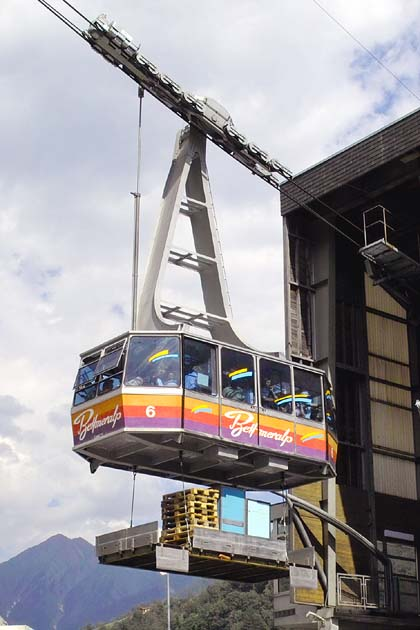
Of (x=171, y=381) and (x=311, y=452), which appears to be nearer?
(x=171, y=381)

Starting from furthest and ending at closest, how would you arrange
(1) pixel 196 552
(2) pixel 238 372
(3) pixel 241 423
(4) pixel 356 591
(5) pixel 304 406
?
(4) pixel 356 591
(5) pixel 304 406
(2) pixel 238 372
(3) pixel 241 423
(1) pixel 196 552

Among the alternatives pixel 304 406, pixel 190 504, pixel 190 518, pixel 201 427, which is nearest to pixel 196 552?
pixel 190 518

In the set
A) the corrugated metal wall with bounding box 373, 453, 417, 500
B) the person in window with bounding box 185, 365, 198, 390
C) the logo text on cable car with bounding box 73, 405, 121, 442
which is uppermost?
the corrugated metal wall with bounding box 373, 453, 417, 500

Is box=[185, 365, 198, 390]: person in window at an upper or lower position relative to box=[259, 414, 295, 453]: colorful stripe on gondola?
upper

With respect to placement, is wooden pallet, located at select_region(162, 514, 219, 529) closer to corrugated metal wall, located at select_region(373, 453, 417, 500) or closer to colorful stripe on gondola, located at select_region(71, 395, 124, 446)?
colorful stripe on gondola, located at select_region(71, 395, 124, 446)

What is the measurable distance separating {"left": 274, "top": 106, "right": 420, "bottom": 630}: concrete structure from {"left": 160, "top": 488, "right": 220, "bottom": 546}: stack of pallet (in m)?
8.66

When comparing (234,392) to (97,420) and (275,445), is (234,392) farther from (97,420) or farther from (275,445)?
(97,420)

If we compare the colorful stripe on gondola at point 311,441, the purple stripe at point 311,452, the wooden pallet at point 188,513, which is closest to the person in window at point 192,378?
the wooden pallet at point 188,513

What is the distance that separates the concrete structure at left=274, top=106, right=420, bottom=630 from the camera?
95.5 ft

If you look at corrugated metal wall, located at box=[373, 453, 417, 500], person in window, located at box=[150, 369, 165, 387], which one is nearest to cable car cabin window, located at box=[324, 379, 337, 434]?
person in window, located at box=[150, 369, 165, 387]

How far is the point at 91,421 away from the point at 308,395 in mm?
5030

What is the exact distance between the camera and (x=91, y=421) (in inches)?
789

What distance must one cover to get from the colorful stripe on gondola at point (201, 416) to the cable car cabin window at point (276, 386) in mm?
1330

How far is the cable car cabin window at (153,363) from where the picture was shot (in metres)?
19.3
